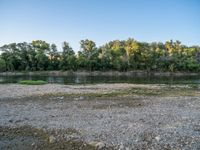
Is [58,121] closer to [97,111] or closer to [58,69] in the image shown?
[97,111]

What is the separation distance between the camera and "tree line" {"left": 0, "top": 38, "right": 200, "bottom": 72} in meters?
112

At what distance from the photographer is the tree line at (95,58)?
367ft

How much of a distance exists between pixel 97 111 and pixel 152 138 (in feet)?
21.1

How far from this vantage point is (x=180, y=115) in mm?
16172

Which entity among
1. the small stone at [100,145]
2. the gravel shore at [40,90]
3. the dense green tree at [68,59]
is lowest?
the small stone at [100,145]

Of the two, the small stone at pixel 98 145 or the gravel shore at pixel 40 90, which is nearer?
the small stone at pixel 98 145

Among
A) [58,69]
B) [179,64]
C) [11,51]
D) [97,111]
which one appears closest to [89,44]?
[58,69]

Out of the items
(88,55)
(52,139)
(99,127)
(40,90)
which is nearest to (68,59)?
(88,55)

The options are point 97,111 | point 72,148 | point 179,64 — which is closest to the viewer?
point 72,148

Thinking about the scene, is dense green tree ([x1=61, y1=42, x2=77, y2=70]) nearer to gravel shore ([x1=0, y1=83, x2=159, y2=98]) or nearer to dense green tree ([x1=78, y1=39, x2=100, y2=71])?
dense green tree ([x1=78, y1=39, x2=100, y2=71])

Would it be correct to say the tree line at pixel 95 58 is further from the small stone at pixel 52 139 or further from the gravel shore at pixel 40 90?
the small stone at pixel 52 139

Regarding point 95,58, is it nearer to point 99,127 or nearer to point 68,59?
point 68,59

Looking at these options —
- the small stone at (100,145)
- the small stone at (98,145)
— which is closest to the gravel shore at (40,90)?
the small stone at (98,145)

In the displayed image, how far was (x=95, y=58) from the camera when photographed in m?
114
